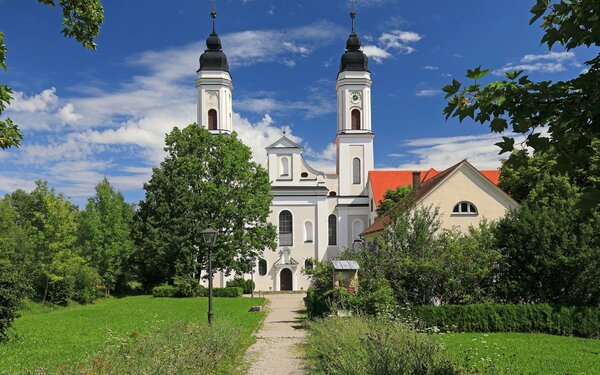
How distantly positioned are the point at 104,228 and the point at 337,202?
2007 centimetres

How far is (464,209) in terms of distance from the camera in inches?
1017

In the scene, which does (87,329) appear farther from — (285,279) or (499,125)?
(285,279)

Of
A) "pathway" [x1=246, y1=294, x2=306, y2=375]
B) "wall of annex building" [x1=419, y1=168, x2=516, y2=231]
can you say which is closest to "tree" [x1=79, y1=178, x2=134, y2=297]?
"pathway" [x1=246, y1=294, x2=306, y2=375]

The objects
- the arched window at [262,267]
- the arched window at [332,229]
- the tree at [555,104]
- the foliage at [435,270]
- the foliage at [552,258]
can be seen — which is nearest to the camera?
the tree at [555,104]

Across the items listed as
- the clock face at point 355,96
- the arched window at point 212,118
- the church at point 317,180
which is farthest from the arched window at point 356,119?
the arched window at point 212,118

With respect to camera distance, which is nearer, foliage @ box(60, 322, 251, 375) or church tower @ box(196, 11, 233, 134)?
foliage @ box(60, 322, 251, 375)

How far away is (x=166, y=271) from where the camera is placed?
36.9 m

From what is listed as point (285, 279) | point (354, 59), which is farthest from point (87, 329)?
point (354, 59)

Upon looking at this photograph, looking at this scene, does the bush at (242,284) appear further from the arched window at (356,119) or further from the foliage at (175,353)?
the foliage at (175,353)

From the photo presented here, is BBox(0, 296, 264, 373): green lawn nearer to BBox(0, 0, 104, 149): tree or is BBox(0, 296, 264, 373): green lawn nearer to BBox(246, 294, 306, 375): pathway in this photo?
BBox(246, 294, 306, 375): pathway

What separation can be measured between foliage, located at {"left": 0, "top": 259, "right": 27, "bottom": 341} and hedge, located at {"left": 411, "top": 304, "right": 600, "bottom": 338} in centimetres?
1263

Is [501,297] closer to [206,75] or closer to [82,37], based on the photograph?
[82,37]

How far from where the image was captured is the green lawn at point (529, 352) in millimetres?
9836

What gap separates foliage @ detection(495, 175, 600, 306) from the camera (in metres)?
17.4
